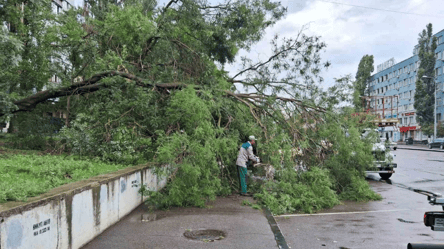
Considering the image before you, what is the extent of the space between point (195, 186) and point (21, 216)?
14.9 feet

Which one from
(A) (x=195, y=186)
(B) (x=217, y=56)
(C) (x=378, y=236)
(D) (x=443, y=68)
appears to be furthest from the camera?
(D) (x=443, y=68)

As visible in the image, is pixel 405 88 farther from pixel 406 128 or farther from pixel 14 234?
pixel 14 234

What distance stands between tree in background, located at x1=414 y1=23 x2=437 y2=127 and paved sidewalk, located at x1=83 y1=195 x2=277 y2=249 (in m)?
57.4

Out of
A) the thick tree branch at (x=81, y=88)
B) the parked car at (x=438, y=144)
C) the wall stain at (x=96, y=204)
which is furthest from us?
the parked car at (x=438, y=144)

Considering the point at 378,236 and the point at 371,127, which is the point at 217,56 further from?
the point at 378,236

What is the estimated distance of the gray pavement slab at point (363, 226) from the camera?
614 centimetres

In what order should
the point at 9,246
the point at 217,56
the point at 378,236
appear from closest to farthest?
the point at 9,246, the point at 378,236, the point at 217,56

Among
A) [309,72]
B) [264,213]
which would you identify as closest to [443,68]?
[309,72]

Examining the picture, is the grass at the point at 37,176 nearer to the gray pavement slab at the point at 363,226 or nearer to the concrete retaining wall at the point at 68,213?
the concrete retaining wall at the point at 68,213

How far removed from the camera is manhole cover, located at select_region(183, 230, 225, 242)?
619 cm

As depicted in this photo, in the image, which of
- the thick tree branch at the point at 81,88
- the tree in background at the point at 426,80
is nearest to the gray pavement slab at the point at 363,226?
the thick tree branch at the point at 81,88

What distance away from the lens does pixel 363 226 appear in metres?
7.28

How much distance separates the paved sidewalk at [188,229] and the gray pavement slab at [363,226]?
0.54 metres

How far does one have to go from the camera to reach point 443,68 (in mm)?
61281
